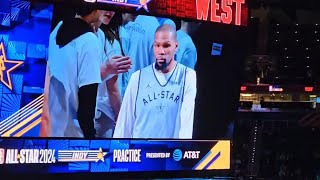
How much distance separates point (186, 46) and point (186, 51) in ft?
0.22

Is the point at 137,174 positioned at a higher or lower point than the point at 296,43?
lower

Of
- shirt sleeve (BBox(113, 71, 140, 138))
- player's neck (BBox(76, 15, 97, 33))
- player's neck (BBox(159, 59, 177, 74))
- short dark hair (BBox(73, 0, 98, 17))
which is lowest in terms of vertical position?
shirt sleeve (BBox(113, 71, 140, 138))

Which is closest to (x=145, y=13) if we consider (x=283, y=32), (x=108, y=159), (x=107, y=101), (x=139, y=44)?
(x=139, y=44)

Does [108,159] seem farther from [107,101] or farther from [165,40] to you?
[165,40]

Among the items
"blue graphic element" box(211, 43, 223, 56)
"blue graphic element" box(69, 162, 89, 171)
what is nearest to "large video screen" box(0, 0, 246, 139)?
"blue graphic element" box(211, 43, 223, 56)

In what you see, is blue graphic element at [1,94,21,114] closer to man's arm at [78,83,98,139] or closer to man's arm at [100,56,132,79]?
man's arm at [78,83,98,139]

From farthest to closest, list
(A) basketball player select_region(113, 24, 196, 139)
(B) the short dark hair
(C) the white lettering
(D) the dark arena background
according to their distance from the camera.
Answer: (A) basketball player select_region(113, 24, 196, 139) → (C) the white lettering → (B) the short dark hair → (D) the dark arena background

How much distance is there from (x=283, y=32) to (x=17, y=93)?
22.4 m

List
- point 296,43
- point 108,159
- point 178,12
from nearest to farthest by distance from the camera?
1. point 108,159
2. point 178,12
3. point 296,43

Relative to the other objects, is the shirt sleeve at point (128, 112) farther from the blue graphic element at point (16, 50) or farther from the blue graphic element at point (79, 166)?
the blue graphic element at point (16, 50)

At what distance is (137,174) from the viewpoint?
22.5 feet

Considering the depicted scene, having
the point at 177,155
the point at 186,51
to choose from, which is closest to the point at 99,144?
the point at 177,155

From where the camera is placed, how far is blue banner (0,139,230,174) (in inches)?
238

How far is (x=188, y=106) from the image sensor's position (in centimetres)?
729
